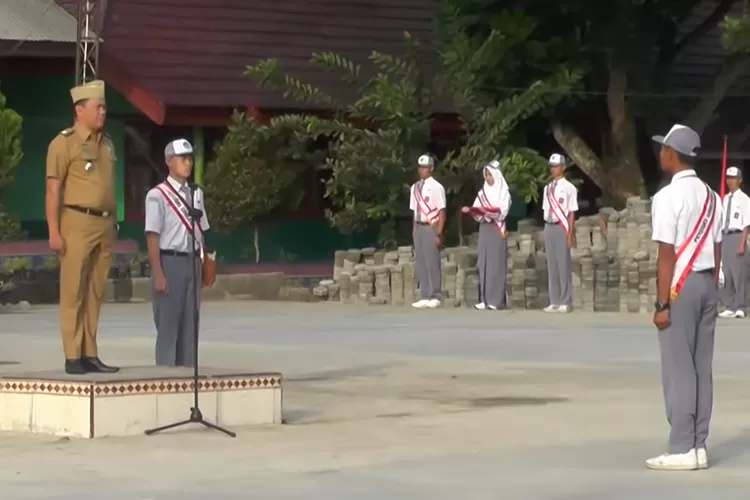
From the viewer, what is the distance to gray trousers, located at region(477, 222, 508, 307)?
24.8 meters

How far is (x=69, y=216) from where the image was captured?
12.5m

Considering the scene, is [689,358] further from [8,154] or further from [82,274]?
[8,154]

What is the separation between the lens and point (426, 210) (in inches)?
995

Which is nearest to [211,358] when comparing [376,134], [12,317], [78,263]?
[78,263]

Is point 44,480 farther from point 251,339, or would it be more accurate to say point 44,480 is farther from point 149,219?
point 251,339

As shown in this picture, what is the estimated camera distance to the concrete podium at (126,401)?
40.2 feet

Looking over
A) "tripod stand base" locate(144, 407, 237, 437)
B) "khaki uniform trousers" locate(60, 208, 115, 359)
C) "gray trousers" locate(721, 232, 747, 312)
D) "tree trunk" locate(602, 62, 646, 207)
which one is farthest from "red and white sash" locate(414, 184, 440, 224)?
"tripod stand base" locate(144, 407, 237, 437)

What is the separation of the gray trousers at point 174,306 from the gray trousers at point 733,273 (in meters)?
10.7

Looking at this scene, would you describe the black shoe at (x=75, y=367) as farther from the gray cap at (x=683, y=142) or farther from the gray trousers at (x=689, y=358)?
the gray cap at (x=683, y=142)

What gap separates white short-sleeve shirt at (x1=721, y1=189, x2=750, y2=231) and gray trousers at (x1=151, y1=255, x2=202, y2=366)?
34.9 ft

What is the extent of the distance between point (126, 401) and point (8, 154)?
1675 centimetres

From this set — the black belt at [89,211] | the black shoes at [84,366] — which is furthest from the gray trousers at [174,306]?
the black belt at [89,211]

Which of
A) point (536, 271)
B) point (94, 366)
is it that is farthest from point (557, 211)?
point (94, 366)

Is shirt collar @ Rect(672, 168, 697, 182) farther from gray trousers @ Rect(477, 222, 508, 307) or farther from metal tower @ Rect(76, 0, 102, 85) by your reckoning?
metal tower @ Rect(76, 0, 102, 85)
